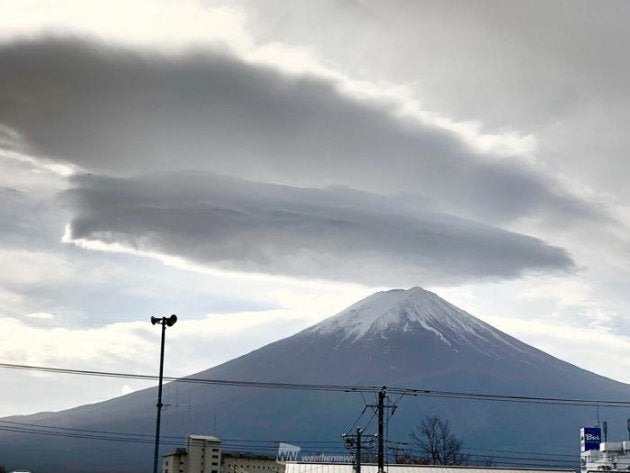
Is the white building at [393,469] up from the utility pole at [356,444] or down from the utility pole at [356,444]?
down

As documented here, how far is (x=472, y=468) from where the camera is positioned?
142 m

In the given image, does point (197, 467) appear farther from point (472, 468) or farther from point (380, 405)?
point (380, 405)

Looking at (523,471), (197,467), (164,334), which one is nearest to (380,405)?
(164,334)

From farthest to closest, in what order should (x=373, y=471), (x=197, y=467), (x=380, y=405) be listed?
(x=197, y=467), (x=373, y=471), (x=380, y=405)

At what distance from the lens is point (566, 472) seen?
473 feet

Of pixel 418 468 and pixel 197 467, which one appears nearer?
pixel 418 468

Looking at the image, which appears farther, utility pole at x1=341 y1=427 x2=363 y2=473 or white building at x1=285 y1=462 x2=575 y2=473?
white building at x1=285 y1=462 x2=575 y2=473

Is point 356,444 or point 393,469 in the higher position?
point 356,444

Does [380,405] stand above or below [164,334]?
below

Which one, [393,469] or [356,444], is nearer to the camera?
[356,444]

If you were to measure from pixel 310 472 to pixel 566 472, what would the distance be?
112 ft

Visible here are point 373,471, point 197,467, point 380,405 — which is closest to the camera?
point 380,405

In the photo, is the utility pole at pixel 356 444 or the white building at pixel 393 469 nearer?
the utility pole at pixel 356 444

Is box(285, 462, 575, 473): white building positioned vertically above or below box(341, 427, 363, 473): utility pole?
below
